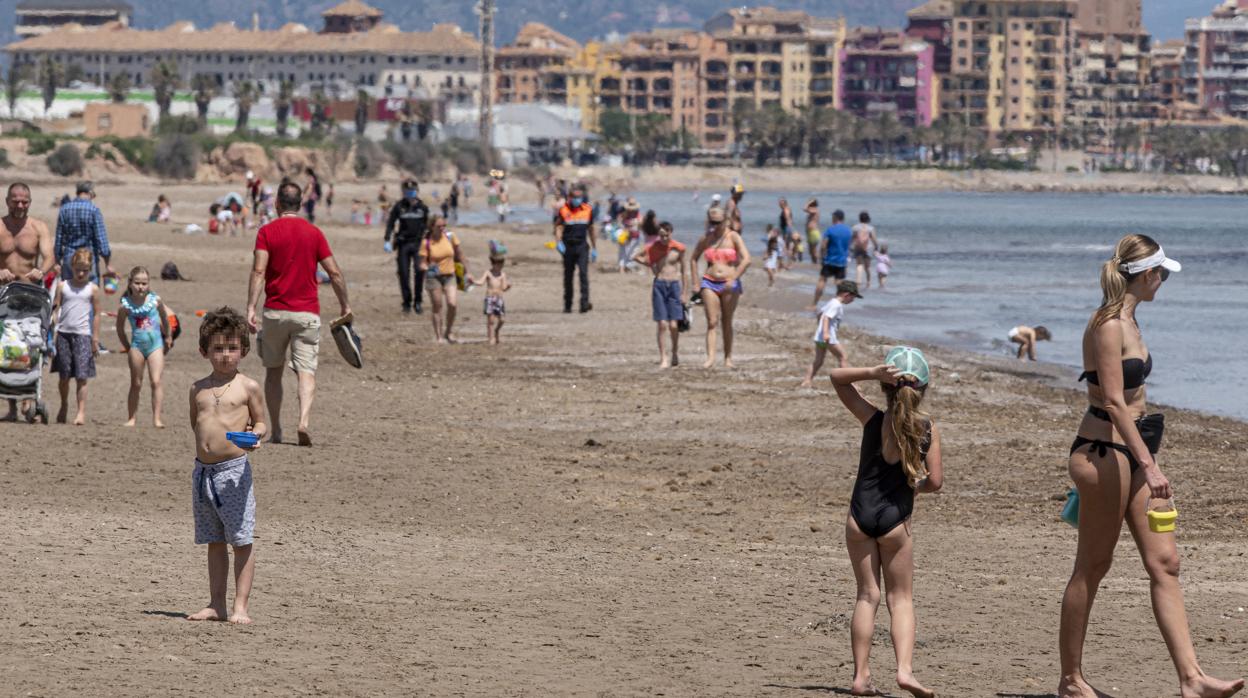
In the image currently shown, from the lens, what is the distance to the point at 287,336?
38.0ft

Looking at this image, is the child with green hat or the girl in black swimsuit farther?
the child with green hat

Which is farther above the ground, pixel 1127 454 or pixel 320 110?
pixel 320 110

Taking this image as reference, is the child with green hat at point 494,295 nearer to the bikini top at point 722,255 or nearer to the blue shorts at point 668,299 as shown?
the blue shorts at point 668,299

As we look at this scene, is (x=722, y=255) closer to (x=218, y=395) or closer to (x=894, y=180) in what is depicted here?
(x=218, y=395)

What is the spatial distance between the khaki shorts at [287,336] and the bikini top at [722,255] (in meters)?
5.93

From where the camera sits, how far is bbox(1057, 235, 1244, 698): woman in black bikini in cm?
594

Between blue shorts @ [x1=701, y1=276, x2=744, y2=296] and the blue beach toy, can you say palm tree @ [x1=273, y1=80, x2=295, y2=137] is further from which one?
the blue beach toy

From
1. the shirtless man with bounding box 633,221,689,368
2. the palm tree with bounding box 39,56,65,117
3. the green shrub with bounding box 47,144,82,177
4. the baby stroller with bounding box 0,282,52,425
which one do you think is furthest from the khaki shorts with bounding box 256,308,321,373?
the palm tree with bounding box 39,56,65,117

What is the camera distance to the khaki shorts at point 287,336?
11547 millimetres

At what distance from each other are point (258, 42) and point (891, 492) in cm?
18774

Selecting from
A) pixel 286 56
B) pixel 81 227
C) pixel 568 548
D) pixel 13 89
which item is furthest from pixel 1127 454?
pixel 286 56

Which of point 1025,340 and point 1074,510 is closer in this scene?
point 1074,510

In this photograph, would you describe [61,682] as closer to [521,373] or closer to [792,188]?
[521,373]

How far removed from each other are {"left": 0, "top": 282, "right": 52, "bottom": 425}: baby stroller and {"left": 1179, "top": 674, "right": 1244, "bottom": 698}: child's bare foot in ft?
26.9
